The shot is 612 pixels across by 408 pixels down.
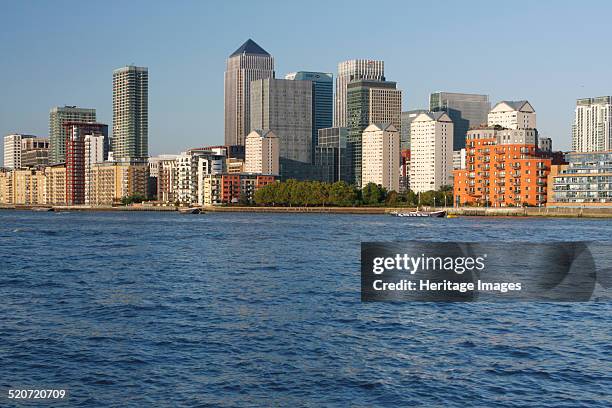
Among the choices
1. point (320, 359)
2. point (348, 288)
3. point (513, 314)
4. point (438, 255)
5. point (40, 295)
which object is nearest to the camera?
point (438, 255)

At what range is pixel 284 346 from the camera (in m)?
27.7

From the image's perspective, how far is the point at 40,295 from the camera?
40062mm

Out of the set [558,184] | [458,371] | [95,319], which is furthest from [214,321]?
[558,184]

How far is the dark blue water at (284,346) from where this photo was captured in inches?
879

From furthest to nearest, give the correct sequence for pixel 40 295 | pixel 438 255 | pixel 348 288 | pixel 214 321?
pixel 348 288, pixel 40 295, pixel 214 321, pixel 438 255

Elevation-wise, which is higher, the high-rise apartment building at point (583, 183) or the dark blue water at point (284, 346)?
the high-rise apartment building at point (583, 183)

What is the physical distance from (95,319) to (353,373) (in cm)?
1312

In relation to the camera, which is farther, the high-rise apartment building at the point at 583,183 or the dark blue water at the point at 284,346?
the high-rise apartment building at the point at 583,183

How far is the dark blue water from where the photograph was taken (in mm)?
22328

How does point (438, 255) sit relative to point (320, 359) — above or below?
above

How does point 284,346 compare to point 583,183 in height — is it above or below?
below

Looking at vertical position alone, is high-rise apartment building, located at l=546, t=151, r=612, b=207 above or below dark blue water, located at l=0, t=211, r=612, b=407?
above

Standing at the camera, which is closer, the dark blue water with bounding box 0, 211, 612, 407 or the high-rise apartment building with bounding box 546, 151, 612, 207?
the dark blue water with bounding box 0, 211, 612, 407

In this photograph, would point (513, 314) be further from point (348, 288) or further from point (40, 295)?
point (40, 295)
